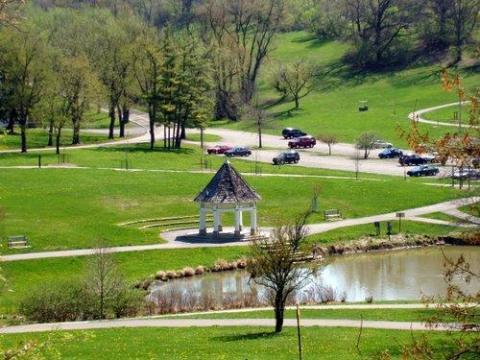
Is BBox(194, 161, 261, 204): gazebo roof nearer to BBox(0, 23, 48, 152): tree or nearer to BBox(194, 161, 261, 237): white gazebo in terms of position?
BBox(194, 161, 261, 237): white gazebo

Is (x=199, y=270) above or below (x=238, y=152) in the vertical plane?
below

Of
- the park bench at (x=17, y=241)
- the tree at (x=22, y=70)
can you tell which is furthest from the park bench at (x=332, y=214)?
the tree at (x=22, y=70)

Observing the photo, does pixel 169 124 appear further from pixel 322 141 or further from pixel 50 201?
pixel 50 201

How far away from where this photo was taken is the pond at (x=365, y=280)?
45281 millimetres

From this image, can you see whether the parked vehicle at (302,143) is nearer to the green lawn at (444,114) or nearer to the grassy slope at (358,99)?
the grassy slope at (358,99)

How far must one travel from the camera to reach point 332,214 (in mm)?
62344

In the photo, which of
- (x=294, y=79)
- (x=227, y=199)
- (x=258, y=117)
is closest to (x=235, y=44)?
(x=294, y=79)

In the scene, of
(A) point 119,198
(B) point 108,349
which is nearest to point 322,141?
(A) point 119,198

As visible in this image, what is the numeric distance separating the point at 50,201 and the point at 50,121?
63.5 feet

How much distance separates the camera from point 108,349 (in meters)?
29.5

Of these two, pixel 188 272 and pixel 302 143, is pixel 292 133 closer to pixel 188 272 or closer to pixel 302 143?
pixel 302 143

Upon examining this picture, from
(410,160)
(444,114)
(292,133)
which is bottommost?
(410,160)

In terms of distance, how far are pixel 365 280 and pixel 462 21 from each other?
224 feet

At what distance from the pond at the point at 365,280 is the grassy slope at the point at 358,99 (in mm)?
33625
